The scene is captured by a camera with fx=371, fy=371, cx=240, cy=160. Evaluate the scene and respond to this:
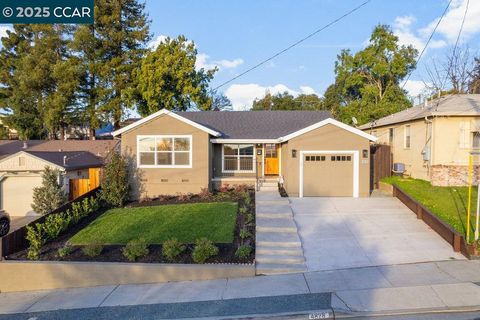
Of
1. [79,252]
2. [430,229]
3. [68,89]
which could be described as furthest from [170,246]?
[68,89]

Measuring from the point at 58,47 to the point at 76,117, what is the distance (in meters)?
7.22

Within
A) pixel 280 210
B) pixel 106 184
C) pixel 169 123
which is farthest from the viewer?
pixel 169 123

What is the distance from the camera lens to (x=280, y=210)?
548 inches

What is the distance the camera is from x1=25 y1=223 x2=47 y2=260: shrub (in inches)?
399

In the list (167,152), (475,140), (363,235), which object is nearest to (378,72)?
(475,140)

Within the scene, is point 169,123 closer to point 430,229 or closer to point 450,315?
point 430,229

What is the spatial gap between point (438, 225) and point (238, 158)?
433 inches

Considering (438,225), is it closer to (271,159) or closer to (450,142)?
(450,142)

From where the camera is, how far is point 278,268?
30.8 ft

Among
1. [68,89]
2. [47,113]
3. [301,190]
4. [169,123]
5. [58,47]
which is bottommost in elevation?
[301,190]

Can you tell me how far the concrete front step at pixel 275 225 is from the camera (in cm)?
1191

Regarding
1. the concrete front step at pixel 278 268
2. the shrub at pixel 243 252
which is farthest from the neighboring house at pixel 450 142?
the shrub at pixel 243 252

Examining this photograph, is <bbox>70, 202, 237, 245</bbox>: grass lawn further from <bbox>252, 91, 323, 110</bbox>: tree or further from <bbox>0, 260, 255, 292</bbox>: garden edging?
<bbox>252, 91, 323, 110</bbox>: tree

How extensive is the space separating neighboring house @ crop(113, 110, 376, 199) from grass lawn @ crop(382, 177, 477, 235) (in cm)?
212
